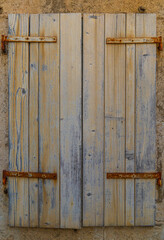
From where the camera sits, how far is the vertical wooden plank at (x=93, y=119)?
2.19 m

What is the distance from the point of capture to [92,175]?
222 cm

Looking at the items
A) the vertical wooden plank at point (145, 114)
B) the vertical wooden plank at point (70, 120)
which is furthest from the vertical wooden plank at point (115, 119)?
the vertical wooden plank at point (70, 120)

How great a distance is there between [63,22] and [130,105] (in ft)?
2.96

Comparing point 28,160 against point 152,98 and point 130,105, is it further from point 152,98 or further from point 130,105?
point 152,98

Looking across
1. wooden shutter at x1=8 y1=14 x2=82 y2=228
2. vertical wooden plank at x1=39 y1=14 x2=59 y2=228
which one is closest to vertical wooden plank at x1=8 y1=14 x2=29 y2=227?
wooden shutter at x1=8 y1=14 x2=82 y2=228

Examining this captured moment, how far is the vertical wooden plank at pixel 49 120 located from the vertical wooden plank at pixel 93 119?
0.79ft

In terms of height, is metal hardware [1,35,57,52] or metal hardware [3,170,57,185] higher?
metal hardware [1,35,57,52]

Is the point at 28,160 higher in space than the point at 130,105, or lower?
lower

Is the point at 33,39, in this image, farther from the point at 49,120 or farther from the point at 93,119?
the point at 93,119

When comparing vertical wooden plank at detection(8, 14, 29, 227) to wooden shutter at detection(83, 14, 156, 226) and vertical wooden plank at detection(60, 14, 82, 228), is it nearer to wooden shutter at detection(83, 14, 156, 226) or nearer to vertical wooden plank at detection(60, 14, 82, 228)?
vertical wooden plank at detection(60, 14, 82, 228)

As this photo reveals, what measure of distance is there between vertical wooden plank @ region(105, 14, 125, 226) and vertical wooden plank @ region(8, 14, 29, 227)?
0.69 meters

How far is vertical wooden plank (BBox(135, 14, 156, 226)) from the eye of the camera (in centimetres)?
218

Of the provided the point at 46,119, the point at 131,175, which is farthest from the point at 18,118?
the point at 131,175

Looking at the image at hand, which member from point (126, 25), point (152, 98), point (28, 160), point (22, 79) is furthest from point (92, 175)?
point (126, 25)
